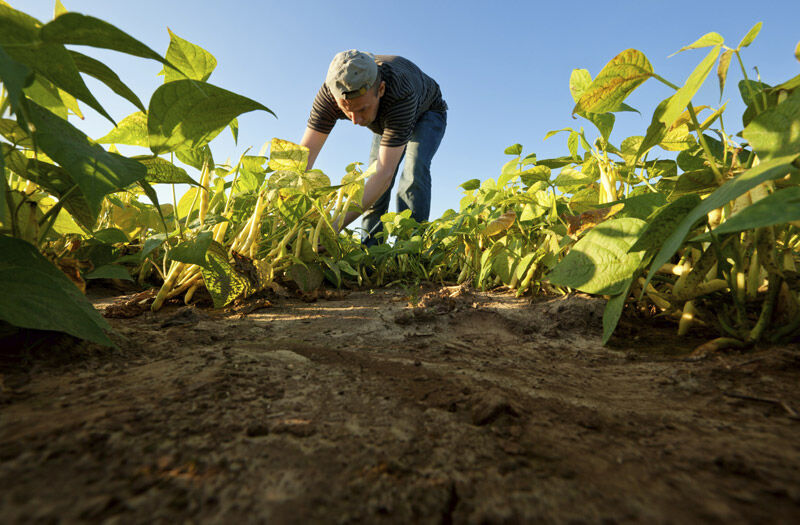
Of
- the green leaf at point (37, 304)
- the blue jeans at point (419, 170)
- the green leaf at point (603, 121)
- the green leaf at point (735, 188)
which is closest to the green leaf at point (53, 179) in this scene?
the green leaf at point (37, 304)

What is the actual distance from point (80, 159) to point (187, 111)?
27 centimetres

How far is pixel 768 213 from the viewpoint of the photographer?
48cm

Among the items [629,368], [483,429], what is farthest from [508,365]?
[483,429]

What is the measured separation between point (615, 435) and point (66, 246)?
65.2 inches

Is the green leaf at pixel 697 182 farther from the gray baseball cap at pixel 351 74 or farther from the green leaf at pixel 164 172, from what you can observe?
the gray baseball cap at pixel 351 74

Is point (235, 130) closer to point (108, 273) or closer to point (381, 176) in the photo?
point (108, 273)

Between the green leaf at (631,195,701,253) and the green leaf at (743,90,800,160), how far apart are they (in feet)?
0.37

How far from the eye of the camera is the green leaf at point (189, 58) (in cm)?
93

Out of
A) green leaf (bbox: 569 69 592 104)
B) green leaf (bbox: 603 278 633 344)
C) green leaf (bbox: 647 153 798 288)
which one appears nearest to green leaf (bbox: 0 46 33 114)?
green leaf (bbox: 647 153 798 288)

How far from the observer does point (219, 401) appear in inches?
19.2

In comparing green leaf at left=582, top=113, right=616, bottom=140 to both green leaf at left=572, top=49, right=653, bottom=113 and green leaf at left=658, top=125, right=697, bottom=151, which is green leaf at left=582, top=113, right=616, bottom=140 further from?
green leaf at left=572, top=49, right=653, bottom=113

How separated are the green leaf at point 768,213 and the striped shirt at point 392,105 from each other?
2455 mm

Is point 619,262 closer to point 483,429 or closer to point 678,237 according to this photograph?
point 678,237

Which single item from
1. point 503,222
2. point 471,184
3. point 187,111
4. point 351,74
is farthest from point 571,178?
point 351,74
